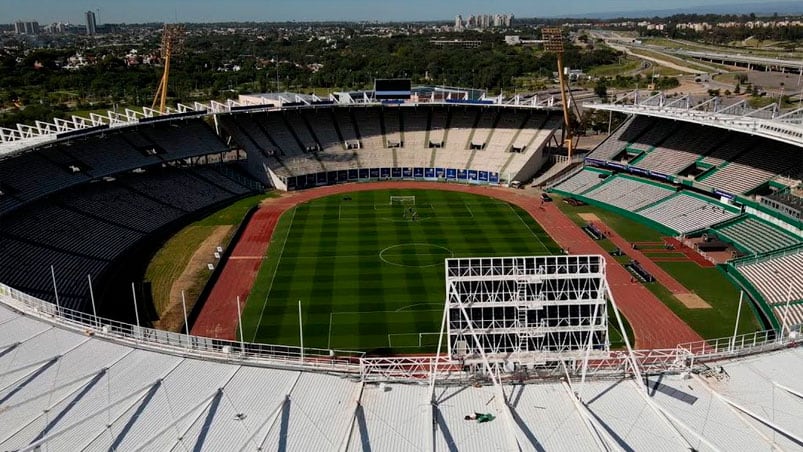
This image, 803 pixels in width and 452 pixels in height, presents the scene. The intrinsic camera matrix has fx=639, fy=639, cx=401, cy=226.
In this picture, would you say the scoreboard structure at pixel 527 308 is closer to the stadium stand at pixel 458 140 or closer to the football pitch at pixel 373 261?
the football pitch at pixel 373 261

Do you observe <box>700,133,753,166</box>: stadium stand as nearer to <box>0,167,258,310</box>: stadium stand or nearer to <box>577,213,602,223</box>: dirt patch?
<box>577,213,602,223</box>: dirt patch

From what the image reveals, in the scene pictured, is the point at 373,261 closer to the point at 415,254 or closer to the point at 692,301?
the point at 415,254

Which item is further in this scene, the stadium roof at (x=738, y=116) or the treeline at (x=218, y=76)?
the treeline at (x=218, y=76)

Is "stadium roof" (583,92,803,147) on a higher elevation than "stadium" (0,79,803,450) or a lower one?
higher

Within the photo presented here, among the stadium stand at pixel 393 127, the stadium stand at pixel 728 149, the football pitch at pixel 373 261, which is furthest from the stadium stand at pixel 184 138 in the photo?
the stadium stand at pixel 728 149

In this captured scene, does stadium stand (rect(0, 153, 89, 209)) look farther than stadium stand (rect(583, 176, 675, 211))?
No

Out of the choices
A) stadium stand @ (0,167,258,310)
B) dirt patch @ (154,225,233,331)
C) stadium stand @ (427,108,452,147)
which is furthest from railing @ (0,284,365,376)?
stadium stand @ (427,108,452,147)

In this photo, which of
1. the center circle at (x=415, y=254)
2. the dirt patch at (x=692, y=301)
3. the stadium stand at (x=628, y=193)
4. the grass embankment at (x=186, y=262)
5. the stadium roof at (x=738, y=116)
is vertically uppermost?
the stadium roof at (x=738, y=116)
